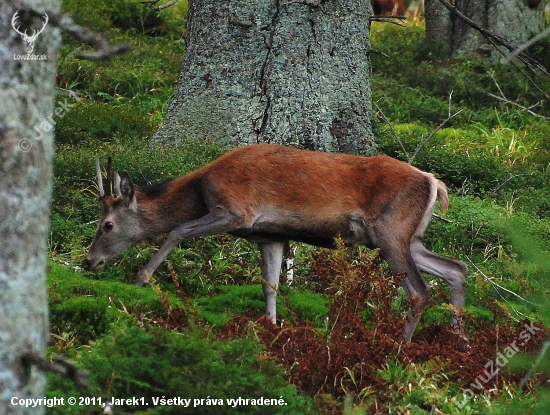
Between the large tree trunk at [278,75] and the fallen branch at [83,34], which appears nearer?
the fallen branch at [83,34]

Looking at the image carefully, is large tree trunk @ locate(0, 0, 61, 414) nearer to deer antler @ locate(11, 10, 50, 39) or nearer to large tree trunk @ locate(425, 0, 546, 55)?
deer antler @ locate(11, 10, 50, 39)

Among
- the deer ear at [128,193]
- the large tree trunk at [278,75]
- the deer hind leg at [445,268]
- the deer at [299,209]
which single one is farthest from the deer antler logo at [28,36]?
the large tree trunk at [278,75]

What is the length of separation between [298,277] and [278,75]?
8.03ft

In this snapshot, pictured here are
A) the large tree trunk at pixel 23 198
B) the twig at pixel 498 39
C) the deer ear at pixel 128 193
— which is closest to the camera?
the large tree trunk at pixel 23 198

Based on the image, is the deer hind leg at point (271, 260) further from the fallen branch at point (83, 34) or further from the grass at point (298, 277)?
the fallen branch at point (83, 34)

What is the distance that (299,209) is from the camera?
7629mm

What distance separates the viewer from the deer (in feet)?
24.8

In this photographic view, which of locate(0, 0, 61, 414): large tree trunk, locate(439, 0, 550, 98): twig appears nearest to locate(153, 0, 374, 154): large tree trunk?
locate(439, 0, 550, 98): twig

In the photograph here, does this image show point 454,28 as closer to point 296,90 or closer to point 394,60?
point 394,60

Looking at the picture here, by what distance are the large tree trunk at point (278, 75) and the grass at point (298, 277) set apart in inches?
19.7

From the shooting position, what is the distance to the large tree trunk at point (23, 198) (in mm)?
3775

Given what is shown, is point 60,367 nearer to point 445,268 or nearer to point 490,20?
point 445,268

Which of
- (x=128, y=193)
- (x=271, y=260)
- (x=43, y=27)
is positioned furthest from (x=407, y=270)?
(x=43, y=27)

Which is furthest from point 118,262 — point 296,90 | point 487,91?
point 487,91
